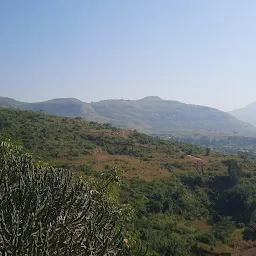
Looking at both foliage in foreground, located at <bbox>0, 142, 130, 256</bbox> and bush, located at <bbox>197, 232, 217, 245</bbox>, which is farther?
bush, located at <bbox>197, 232, 217, 245</bbox>

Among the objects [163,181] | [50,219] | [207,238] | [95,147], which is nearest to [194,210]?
[163,181]

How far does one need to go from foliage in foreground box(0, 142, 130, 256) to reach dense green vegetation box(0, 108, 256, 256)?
308 inches

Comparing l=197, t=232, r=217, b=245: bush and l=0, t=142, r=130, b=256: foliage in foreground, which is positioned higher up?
l=0, t=142, r=130, b=256: foliage in foreground

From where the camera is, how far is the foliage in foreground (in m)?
6.05

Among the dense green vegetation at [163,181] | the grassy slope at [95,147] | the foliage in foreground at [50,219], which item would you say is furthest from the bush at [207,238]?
the foliage in foreground at [50,219]

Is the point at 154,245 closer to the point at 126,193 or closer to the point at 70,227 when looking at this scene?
the point at 126,193

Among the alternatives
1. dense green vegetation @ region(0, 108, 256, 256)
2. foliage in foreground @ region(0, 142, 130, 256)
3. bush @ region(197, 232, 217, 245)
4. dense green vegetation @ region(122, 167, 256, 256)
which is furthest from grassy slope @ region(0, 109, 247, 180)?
foliage in foreground @ region(0, 142, 130, 256)

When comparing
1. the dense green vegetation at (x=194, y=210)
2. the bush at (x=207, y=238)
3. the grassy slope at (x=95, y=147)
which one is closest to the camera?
the dense green vegetation at (x=194, y=210)

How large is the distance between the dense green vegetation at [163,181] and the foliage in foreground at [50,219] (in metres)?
7.82

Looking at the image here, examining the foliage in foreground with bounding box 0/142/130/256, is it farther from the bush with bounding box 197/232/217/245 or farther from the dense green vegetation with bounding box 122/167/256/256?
the bush with bounding box 197/232/217/245

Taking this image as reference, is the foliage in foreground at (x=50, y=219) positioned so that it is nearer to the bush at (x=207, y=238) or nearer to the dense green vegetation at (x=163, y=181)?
the dense green vegetation at (x=163, y=181)

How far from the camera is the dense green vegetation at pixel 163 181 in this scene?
80.7 ft

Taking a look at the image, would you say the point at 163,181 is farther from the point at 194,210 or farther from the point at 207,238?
the point at 207,238

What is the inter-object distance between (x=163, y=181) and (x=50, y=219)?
1236 inches
